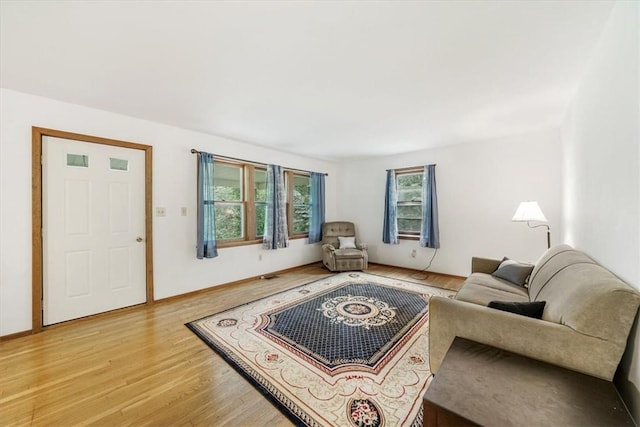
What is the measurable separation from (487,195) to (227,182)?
4425mm

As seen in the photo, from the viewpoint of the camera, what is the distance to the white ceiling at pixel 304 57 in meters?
1.59

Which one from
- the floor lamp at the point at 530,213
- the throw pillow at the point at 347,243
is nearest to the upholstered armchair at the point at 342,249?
the throw pillow at the point at 347,243

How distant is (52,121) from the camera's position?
110 inches

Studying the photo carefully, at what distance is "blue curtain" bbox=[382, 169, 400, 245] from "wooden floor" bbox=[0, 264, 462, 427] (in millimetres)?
3874

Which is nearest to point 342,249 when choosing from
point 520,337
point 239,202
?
point 239,202

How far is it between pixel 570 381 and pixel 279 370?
68.8 inches

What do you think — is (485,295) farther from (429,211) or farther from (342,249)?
(342,249)

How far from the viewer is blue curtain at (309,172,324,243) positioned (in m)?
5.74

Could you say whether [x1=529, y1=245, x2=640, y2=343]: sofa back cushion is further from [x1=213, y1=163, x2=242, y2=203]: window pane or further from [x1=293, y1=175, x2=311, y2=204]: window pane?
[x1=293, y1=175, x2=311, y2=204]: window pane

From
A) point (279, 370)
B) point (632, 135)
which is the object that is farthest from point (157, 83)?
point (632, 135)

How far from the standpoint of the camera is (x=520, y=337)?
140 centimetres

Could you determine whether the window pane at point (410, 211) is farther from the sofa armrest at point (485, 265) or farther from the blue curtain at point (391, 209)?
the sofa armrest at point (485, 265)

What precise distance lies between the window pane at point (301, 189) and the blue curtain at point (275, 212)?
0.61 m

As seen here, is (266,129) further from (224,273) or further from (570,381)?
(570,381)
